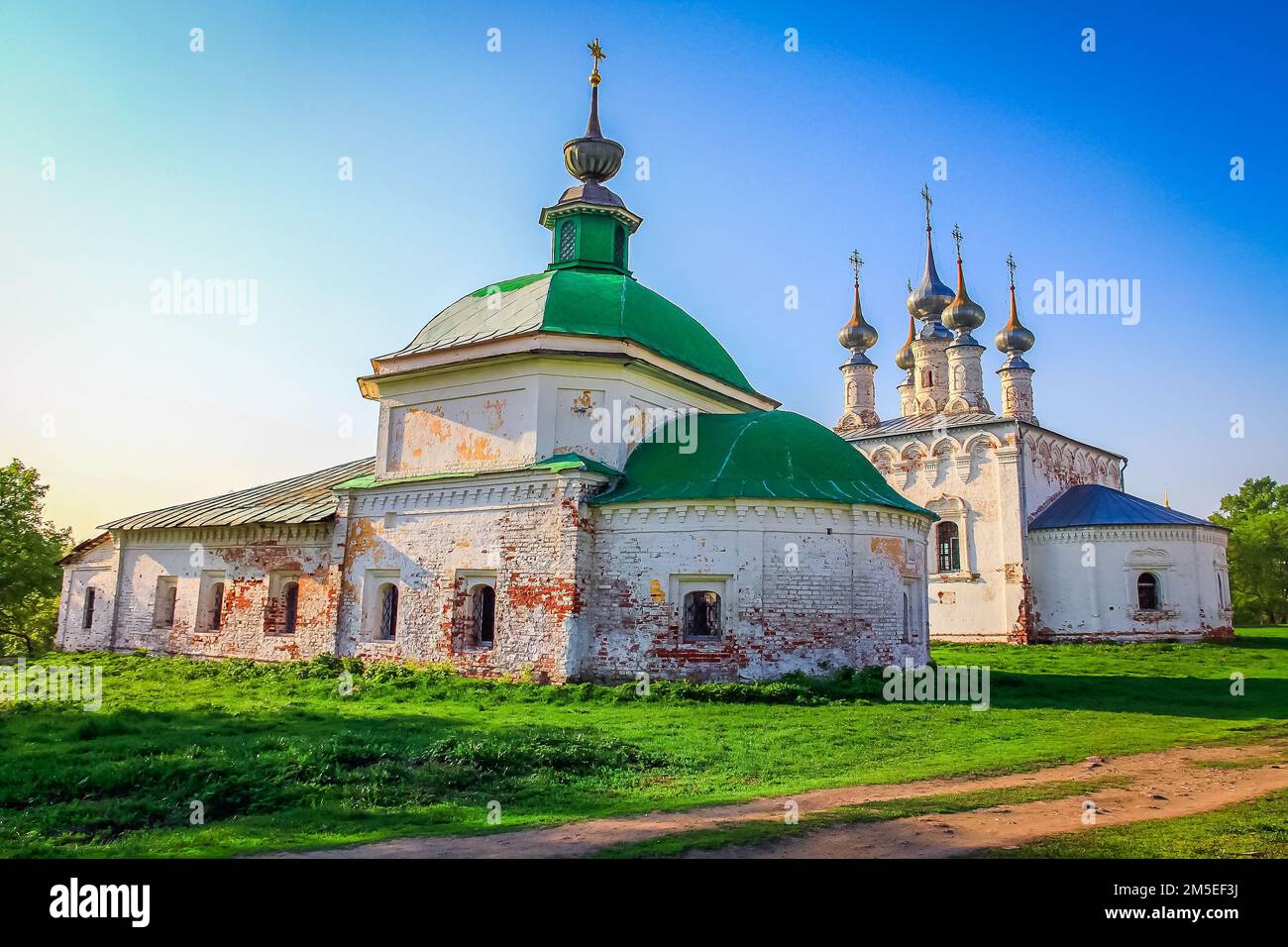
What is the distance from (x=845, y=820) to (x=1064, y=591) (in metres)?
24.4

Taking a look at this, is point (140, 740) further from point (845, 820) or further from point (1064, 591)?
point (1064, 591)

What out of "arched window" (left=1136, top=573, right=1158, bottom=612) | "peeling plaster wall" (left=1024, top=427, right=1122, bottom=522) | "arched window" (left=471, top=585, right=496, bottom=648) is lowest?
"arched window" (left=471, top=585, right=496, bottom=648)

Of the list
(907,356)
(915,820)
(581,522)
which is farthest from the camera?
(907,356)

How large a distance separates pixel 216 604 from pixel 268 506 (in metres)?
2.89

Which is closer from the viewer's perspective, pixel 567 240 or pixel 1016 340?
pixel 567 240

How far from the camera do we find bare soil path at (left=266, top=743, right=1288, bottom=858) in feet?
19.4

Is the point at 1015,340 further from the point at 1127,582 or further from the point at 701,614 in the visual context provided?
the point at 701,614

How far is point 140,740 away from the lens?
9.91 meters

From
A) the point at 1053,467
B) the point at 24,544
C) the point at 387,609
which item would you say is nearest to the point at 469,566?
the point at 387,609

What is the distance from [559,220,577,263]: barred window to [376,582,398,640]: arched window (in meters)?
9.12

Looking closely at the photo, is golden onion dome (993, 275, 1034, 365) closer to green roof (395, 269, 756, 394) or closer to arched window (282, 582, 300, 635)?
green roof (395, 269, 756, 394)

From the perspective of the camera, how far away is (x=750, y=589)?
50.0ft

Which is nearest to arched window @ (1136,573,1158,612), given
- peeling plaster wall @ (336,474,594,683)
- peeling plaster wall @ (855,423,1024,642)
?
peeling plaster wall @ (855,423,1024,642)

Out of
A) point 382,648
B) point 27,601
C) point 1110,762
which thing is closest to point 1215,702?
point 1110,762
